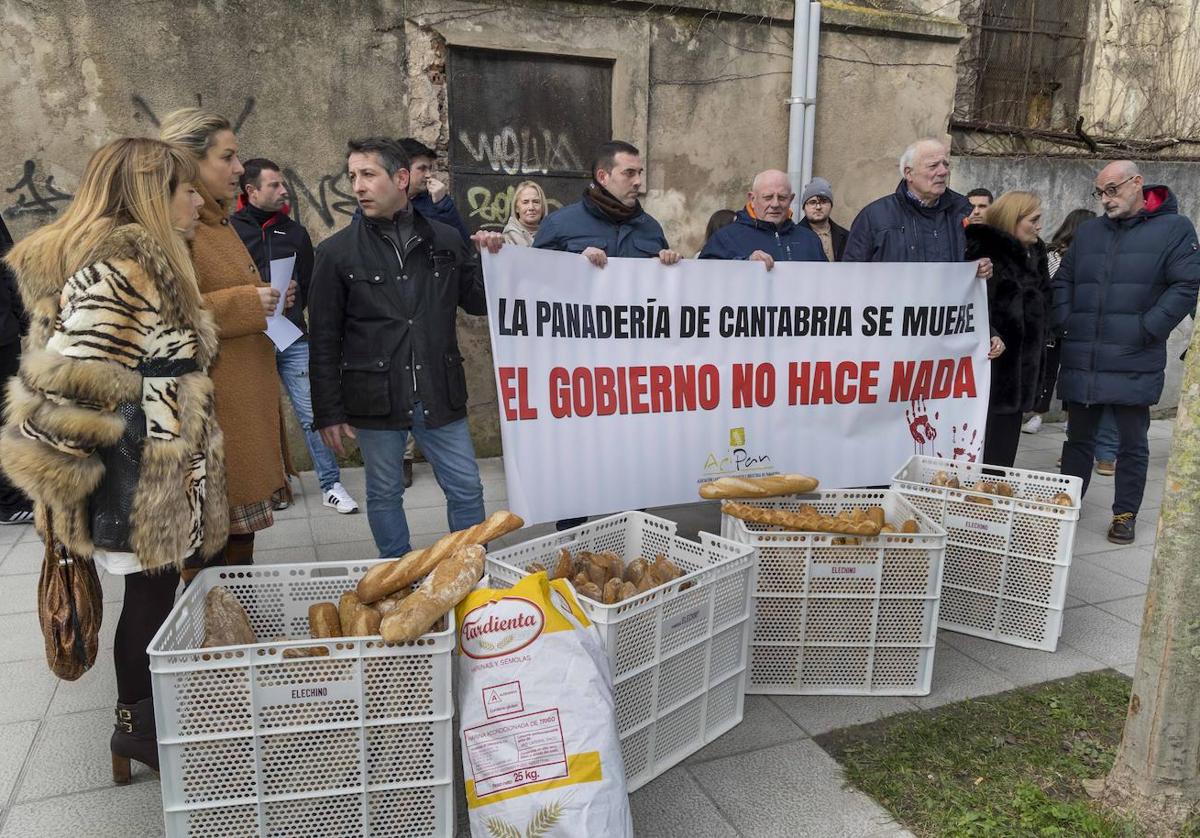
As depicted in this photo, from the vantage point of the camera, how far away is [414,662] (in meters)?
2.30

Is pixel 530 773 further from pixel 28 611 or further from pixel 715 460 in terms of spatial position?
pixel 28 611

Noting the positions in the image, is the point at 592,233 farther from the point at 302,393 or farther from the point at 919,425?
the point at 302,393

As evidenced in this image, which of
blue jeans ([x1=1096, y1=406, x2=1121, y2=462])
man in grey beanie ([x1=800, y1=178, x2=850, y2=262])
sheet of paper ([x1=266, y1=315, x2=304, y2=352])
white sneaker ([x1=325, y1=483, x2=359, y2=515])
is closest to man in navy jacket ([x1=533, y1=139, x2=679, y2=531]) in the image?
sheet of paper ([x1=266, y1=315, x2=304, y2=352])

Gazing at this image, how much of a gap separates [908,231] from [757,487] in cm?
200

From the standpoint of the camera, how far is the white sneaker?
5.61 metres

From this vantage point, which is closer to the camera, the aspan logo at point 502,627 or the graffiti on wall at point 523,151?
the aspan logo at point 502,627

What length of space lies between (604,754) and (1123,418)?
4.22m

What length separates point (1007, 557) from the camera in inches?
148

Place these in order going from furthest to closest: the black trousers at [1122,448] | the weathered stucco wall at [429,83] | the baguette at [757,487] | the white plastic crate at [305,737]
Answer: the weathered stucco wall at [429,83], the black trousers at [1122,448], the baguette at [757,487], the white plastic crate at [305,737]

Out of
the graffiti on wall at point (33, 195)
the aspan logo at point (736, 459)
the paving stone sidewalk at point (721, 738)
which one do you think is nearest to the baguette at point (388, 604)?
the paving stone sidewalk at point (721, 738)

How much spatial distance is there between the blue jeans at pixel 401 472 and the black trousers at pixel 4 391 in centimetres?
273

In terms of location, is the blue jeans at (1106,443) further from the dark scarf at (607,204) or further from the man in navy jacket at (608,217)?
the dark scarf at (607,204)

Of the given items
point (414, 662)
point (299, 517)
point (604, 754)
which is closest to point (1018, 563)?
point (604, 754)

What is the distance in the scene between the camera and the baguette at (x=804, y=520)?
10.4 ft
